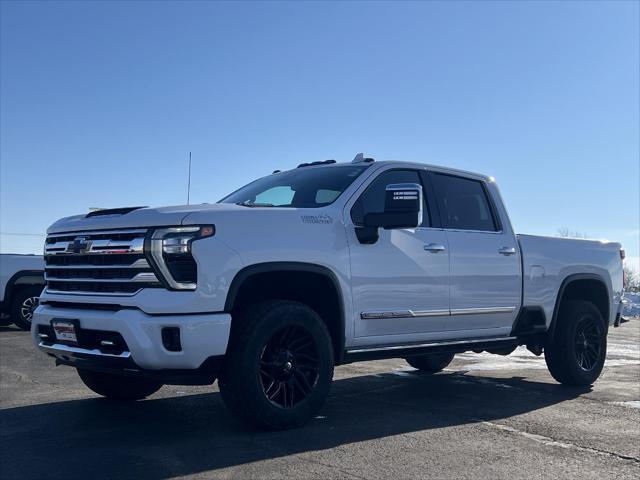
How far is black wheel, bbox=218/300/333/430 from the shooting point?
4.69m

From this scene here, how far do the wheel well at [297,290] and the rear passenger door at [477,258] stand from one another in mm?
1311

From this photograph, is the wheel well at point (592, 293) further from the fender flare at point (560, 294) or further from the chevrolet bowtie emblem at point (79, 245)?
the chevrolet bowtie emblem at point (79, 245)

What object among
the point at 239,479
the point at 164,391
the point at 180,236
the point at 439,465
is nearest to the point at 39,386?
the point at 164,391

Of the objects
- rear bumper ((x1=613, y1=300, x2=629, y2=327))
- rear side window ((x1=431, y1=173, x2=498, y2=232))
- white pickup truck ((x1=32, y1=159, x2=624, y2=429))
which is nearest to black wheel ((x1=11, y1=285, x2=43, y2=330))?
white pickup truck ((x1=32, y1=159, x2=624, y2=429))

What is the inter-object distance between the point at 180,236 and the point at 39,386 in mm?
3382

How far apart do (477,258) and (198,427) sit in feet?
9.65

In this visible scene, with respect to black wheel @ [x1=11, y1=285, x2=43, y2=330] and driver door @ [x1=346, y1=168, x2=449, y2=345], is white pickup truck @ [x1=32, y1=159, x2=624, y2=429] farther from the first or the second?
black wheel @ [x1=11, y1=285, x2=43, y2=330]

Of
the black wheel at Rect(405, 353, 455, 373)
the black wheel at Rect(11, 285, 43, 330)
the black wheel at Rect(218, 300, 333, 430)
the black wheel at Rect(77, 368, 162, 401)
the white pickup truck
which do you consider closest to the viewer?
the white pickup truck

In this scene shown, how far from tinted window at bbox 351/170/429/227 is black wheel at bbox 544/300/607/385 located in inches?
91.9

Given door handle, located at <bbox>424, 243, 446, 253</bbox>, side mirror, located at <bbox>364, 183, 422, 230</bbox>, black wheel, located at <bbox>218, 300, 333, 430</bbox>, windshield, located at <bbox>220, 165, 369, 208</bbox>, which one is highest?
windshield, located at <bbox>220, 165, 369, 208</bbox>

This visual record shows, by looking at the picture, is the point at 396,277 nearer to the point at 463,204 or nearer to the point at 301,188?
the point at 301,188

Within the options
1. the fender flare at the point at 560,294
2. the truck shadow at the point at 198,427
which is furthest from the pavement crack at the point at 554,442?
the fender flare at the point at 560,294

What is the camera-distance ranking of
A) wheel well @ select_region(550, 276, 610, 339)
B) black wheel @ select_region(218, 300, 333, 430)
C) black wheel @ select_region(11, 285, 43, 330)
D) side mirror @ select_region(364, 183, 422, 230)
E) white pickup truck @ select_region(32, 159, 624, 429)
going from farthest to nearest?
black wheel @ select_region(11, 285, 43, 330)
wheel well @ select_region(550, 276, 610, 339)
side mirror @ select_region(364, 183, 422, 230)
black wheel @ select_region(218, 300, 333, 430)
white pickup truck @ select_region(32, 159, 624, 429)

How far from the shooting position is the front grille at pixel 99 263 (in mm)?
4637
